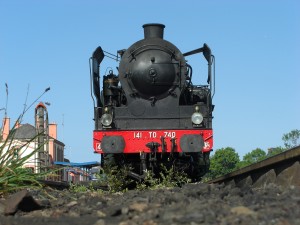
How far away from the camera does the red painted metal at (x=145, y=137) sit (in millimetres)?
10297

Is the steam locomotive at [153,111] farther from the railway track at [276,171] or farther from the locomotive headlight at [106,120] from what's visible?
the railway track at [276,171]

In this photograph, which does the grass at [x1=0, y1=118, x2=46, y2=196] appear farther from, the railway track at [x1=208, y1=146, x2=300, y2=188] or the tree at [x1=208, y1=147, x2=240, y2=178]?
the tree at [x1=208, y1=147, x2=240, y2=178]

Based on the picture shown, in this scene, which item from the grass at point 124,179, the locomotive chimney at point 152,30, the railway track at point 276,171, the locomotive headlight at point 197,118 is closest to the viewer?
the railway track at point 276,171

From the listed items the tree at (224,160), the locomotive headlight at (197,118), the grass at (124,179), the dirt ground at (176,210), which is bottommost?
the dirt ground at (176,210)

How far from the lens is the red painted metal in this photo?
33.8 feet

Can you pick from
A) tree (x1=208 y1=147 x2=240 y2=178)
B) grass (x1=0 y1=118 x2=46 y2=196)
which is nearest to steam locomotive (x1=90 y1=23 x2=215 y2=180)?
grass (x1=0 y1=118 x2=46 y2=196)

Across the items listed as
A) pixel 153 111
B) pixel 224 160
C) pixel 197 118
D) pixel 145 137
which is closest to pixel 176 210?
pixel 145 137

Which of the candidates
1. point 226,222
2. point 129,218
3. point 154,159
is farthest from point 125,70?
point 226,222

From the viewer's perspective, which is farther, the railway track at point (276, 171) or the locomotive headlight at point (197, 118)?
the locomotive headlight at point (197, 118)

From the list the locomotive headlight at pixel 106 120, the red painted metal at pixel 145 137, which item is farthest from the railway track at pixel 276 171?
the locomotive headlight at pixel 106 120

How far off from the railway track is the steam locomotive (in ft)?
4.13

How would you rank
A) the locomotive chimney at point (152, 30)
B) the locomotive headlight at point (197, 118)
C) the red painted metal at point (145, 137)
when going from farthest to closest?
the locomotive chimney at point (152, 30) → the locomotive headlight at point (197, 118) → the red painted metal at point (145, 137)

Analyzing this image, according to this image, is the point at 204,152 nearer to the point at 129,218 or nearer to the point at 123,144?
the point at 123,144

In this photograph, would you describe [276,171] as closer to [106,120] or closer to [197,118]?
[197,118]
